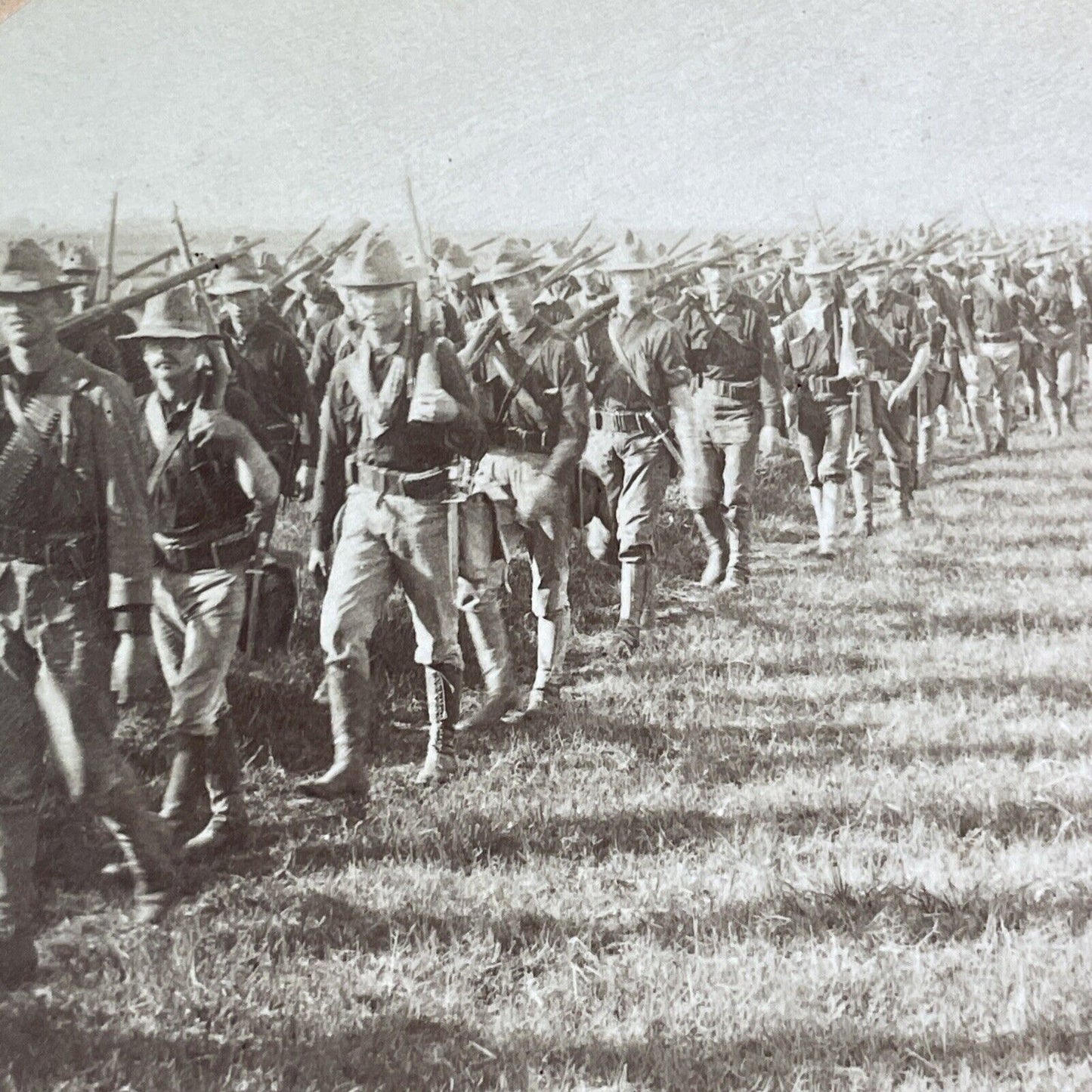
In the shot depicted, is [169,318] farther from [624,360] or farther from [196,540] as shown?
[624,360]

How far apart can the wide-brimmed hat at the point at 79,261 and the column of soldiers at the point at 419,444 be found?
0.02m

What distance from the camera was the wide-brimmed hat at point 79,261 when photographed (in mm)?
2834

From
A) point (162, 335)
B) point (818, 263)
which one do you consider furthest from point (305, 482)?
point (818, 263)

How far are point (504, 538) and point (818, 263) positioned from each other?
1.46 meters

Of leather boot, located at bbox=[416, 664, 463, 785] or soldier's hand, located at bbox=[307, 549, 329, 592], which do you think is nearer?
leather boot, located at bbox=[416, 664, 463, 785]

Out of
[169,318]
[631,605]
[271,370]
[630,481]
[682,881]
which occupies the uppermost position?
[169,318]

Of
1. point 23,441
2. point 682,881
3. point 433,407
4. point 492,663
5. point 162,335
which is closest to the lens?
point 23,441

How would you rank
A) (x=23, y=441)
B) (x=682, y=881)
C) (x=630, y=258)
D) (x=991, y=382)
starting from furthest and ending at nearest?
(x=991, y=382) < (x=630, y=258) < (x=682, y=881) < (x=23, y=441)

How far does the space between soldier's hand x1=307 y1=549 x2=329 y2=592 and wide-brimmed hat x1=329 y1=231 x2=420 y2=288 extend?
2.42 feet

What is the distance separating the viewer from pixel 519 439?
3.79 meters

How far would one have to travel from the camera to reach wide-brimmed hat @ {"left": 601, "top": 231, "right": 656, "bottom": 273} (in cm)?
371

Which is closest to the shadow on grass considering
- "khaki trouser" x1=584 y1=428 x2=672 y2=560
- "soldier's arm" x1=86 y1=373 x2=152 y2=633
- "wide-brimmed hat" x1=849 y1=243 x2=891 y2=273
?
"soldier's arm" x1=86 y1=373 x2=152 y2=633

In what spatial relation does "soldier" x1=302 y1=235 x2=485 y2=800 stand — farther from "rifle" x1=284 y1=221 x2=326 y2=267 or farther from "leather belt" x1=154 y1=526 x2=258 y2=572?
"leather belt" x1=154 y1=526 x2=258 y2=572

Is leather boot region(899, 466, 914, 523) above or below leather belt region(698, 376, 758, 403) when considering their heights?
below
